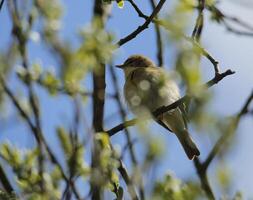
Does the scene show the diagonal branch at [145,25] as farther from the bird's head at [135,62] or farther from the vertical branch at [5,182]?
the bird's head at [135,62]

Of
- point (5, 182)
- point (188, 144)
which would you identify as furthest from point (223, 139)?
point (188, 144)

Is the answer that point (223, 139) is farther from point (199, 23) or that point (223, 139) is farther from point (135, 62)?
point (135, 62)

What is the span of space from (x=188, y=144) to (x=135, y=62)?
1659mm

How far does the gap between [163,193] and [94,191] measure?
31 cm

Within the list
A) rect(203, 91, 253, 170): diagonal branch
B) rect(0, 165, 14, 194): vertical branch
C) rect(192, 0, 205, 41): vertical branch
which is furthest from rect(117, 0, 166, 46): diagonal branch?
rect(0, 165, 14, 194): vertical branch

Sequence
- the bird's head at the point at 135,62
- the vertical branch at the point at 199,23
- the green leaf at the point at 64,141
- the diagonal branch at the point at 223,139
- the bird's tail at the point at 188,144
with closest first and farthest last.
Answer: the diagonal branch at the point at 223,139, the green leaf at the point at 64,141, the vertical branch at the point at 199,23, the bird's tail at the point at 188,144, the bird's head at the point at 135,62

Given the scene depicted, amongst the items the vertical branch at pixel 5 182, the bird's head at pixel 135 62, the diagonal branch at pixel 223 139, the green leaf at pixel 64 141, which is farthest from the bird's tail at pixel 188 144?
the green leaf at pixel 64 141

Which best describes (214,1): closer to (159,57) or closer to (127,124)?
(127,124)

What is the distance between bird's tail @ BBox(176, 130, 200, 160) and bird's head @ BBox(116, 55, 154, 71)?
4.02ft

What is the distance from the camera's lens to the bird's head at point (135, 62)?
23.1 ft

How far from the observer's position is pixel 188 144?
5.86 metres

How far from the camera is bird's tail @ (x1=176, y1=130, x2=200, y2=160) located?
5.39 metres

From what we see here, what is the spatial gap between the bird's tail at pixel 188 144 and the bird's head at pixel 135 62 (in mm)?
1224

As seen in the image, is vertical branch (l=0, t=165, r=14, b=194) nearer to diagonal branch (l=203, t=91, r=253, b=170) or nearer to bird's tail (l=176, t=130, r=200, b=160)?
diagonal branch (l=203, t=91, r=253, b=170)
